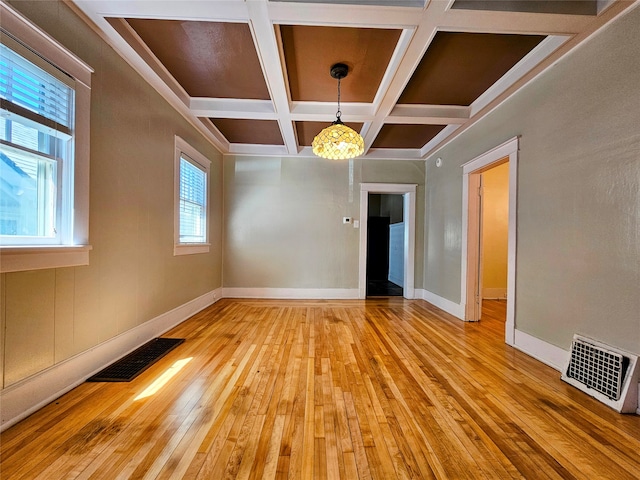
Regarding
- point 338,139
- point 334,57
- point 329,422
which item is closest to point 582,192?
point 338,139

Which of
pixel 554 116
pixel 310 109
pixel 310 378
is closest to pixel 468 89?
pixel 554 116

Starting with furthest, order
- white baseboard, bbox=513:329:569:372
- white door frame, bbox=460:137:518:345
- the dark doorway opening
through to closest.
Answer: the dark doorway opening, white door frame, bbox=460:137:518:345, white baseboard, bbox=513:329:569:372

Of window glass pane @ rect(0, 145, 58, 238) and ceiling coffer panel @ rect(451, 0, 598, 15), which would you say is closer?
window glass pane @ rect(0, 145, 58, 238)

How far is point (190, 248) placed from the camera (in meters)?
3.73

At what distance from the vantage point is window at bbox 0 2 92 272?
1.50 m

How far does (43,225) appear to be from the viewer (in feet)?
5.72

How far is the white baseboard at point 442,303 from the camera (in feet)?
12.8

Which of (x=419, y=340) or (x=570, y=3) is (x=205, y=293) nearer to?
(x=419, y=340)

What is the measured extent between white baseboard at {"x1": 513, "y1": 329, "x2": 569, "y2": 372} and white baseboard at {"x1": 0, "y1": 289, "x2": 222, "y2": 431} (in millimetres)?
3637

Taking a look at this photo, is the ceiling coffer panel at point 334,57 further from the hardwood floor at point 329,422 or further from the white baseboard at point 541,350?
the white baseboard at point 541,350

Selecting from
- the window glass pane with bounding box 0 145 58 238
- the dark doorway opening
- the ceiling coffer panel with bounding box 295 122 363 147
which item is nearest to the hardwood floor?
the window glass pane with bounding box 0 145 58 238

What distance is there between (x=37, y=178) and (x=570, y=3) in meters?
3.65

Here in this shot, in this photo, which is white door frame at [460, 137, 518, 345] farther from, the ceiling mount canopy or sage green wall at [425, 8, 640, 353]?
the ceiling mount canopy

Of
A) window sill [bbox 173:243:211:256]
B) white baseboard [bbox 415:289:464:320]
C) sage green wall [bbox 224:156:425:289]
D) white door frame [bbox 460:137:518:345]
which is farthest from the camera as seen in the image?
sage green wall [bbox 224:156:425:289]
